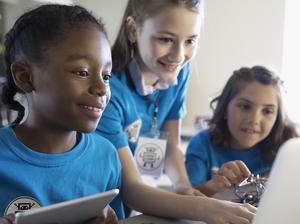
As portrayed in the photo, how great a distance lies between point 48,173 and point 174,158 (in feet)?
2.00

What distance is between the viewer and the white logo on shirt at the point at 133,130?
Answer: 1224mm

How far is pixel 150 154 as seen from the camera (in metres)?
1.26

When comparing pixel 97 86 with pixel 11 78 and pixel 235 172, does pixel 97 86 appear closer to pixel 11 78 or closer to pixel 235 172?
pixel 11 78

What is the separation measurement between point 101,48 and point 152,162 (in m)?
0.52

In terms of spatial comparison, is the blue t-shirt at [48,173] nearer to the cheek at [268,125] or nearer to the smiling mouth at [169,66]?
the smiling mouth at [169,66]

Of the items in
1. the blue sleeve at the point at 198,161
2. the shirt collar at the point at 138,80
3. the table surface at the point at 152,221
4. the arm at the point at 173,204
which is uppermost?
the shirt collar at the point at 138,80

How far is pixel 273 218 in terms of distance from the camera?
0.42 metres

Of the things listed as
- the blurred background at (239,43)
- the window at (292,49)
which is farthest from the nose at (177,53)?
the window at (292,49)

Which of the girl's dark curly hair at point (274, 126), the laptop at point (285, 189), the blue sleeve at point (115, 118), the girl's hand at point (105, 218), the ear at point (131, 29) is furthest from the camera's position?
the girl's dark curly hair at point (274, 126)

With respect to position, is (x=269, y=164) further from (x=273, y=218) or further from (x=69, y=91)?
(x=273, y=218)

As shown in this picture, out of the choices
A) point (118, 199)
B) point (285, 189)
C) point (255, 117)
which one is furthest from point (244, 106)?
point (285, 189)

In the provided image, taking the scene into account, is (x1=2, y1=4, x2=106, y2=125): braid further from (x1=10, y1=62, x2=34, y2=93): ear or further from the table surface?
the table surface

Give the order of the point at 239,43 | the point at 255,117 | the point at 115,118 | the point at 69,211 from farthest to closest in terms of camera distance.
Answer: the point at 239,43 < the point at 255,117 < the point at 115,118 < the point at 69,211

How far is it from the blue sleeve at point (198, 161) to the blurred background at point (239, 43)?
36.6 inches
